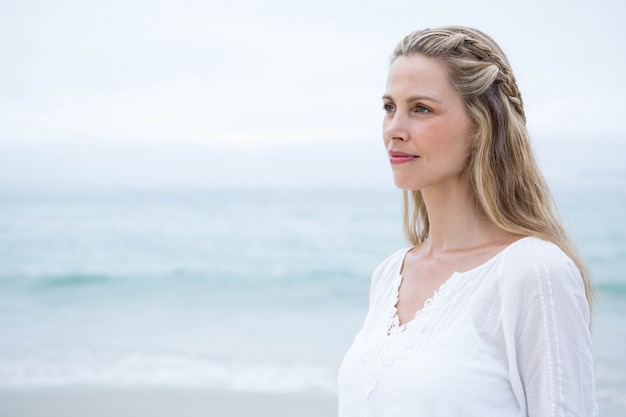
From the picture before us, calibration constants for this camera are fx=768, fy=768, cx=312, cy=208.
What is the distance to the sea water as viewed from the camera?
884cm

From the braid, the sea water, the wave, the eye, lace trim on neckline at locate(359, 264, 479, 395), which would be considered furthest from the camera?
the sea water

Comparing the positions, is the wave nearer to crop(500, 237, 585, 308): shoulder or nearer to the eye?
the eye

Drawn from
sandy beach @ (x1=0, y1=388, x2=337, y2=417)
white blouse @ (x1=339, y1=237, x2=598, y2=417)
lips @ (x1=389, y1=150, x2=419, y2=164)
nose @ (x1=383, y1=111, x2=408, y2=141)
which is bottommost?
sandy beach @ (x1=0, y1=388, x2=337, y2=417)

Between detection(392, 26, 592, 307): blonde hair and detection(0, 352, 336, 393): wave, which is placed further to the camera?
detection(0, 352, 336, 393): wave

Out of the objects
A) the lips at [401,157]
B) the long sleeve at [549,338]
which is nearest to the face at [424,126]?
the lips at [401,157]

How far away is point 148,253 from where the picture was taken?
72.3 feet

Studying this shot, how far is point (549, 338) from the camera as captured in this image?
183 cm

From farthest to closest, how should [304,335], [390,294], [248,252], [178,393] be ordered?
[248,252], [304,335], [178,393], [390,294]

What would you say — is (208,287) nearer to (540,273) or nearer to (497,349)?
(497,349)

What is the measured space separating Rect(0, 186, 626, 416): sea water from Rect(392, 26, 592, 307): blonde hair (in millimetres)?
246

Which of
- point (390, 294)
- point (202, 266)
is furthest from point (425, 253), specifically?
point (202, 266)

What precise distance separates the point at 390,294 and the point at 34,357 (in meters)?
8.13

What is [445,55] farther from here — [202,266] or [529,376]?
[202,266]

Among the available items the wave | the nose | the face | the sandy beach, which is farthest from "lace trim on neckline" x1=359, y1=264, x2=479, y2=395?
the wave
